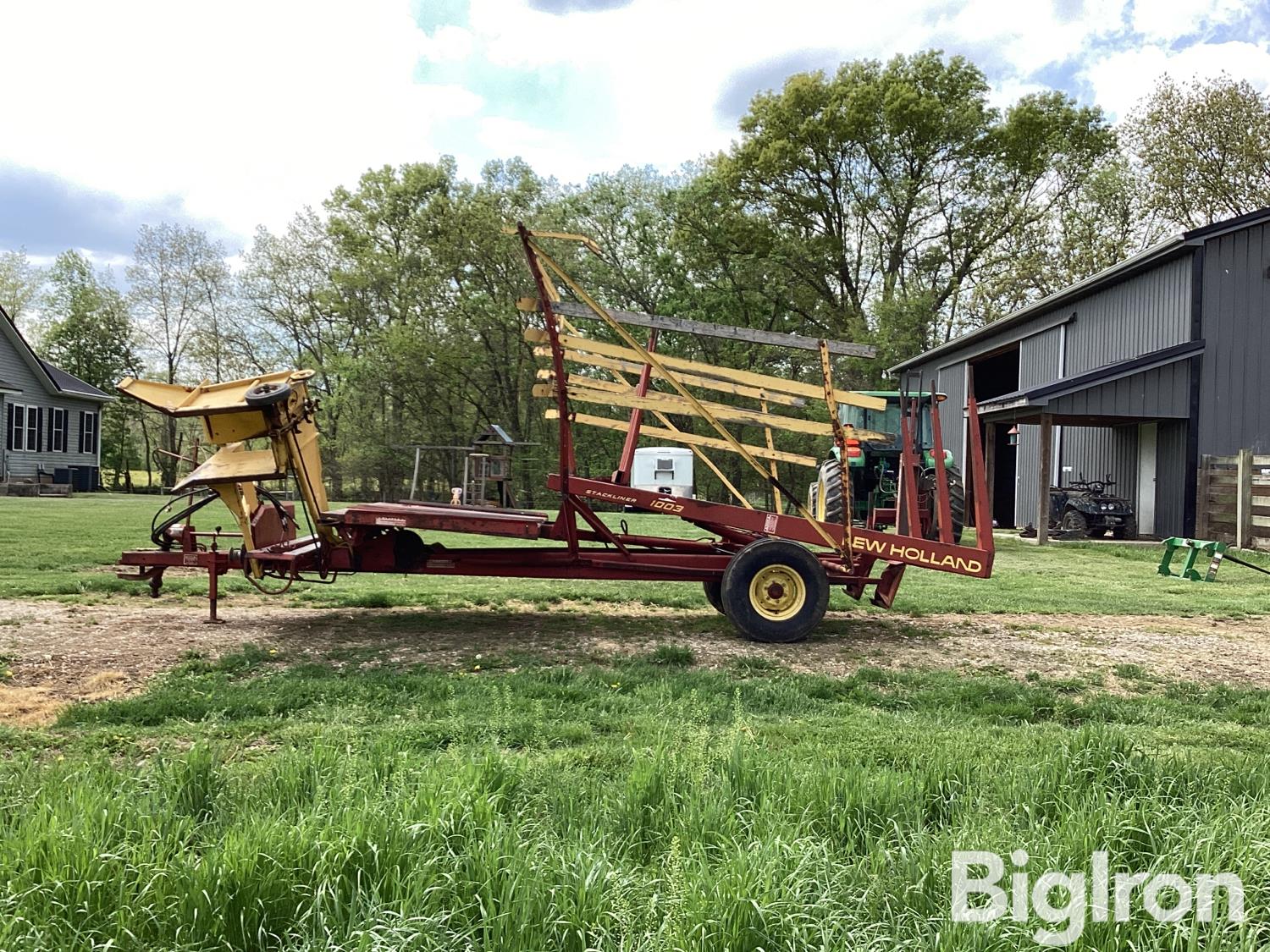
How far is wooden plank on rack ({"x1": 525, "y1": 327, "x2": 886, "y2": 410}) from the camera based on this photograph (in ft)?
24.3

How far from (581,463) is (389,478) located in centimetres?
860

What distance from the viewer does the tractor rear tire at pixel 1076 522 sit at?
65.7 ft

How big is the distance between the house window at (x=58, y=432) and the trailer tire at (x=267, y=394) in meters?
34.5

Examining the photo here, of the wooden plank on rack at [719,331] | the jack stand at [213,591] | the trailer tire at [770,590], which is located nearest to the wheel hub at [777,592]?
the trailer tire at [770,590]

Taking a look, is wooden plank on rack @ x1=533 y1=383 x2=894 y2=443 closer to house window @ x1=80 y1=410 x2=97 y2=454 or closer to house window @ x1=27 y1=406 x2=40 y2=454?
house window @ x1=27 y1=406 x2=40 y2=454

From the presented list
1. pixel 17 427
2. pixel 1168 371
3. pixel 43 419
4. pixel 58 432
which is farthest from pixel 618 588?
pixel 58 432

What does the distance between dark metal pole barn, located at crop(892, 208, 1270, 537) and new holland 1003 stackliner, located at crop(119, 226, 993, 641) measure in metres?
10.4

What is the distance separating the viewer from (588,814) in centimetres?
300

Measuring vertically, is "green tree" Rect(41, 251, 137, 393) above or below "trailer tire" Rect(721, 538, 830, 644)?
above

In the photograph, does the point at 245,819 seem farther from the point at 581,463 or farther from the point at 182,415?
the point at 581,463

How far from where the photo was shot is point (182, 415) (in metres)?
6.86

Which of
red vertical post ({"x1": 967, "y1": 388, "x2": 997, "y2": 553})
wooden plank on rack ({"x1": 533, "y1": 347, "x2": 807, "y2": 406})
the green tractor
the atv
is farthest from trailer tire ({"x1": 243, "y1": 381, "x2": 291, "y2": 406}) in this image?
the atv

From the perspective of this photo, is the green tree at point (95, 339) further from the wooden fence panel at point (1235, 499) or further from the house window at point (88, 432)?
the wooden fence panel at point (1235, 499)

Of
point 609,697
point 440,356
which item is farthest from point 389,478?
point 609,697
